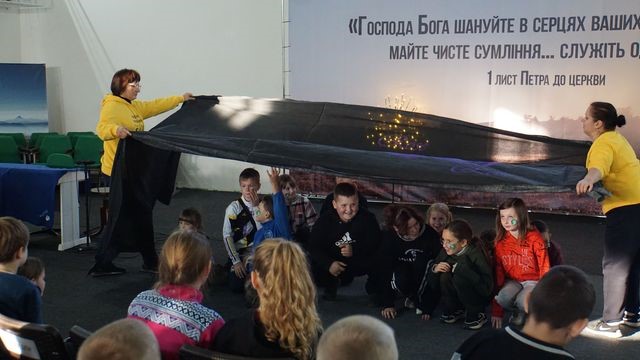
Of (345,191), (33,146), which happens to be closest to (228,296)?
(345,191)

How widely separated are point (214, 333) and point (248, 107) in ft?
9.08

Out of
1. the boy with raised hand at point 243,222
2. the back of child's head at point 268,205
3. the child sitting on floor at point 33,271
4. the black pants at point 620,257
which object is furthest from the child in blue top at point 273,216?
the black pants at point 620,257

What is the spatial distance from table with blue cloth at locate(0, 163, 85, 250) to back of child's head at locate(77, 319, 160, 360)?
4.21 meters

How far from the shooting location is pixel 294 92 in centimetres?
811

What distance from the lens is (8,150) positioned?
8.40m

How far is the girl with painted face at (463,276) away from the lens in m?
3.83

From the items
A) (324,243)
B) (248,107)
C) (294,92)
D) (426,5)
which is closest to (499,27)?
(426,5)

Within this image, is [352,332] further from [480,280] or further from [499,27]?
[499,27]

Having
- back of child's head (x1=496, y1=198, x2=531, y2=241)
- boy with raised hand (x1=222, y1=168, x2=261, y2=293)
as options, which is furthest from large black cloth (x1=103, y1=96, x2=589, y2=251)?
boy with raised hand (x1=222, y1=168, x2=261, y2=293)

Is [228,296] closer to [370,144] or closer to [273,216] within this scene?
[273,216]

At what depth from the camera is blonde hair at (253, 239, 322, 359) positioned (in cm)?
209

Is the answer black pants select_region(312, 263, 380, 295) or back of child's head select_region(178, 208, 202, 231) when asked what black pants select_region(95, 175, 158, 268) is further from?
black pants select_region(312, 263, 380, 295)

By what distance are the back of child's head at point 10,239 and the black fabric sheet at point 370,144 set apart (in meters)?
1.38

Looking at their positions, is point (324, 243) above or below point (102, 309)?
above
